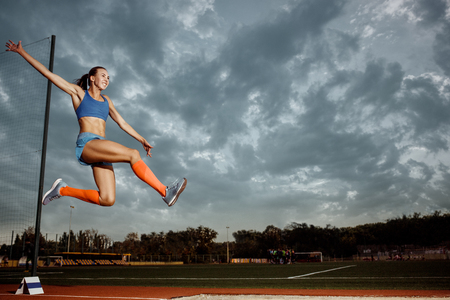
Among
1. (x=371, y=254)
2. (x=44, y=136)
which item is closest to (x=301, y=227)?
(x=371, y=254)

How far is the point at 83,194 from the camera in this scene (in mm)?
3623

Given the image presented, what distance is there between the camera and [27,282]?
7.49 metres

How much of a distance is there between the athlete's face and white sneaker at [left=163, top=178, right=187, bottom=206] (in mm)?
1463

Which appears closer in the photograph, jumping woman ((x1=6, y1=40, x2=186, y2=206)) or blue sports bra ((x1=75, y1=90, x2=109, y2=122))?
jumping woman ((x1=6, y1=40, x2=186, y2=206))

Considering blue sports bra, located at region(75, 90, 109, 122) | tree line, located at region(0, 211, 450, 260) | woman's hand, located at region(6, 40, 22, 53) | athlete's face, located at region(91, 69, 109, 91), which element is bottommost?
tree line, located at region(0, 211, 450, 260)

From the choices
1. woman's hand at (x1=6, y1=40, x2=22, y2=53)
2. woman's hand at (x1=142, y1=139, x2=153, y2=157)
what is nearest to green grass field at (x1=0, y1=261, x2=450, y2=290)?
woman's hand at (x1=142, y1=139, x2=153, y2=157)

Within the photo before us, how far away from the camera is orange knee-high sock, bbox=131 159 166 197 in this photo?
3285mm

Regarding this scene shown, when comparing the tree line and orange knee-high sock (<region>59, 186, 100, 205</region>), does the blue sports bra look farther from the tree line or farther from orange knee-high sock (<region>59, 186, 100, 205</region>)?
the tree line

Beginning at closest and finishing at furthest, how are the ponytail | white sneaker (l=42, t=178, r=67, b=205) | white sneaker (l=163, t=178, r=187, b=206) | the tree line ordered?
white sneaker (l=163, t=178, r=187, b=206) < white sneaker (l=42, t=178, r=67, b=205) < the ponytail < the tree line

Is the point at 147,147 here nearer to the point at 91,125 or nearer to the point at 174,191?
the point at 91,125

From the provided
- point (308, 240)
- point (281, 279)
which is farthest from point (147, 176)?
point (308, 240)

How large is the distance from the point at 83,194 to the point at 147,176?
0.86m

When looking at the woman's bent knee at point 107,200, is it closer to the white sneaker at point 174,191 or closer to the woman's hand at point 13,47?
the white sneaker at point 174,191

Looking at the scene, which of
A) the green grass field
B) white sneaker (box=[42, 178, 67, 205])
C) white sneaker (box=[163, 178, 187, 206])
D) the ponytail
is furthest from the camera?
the green grass field
